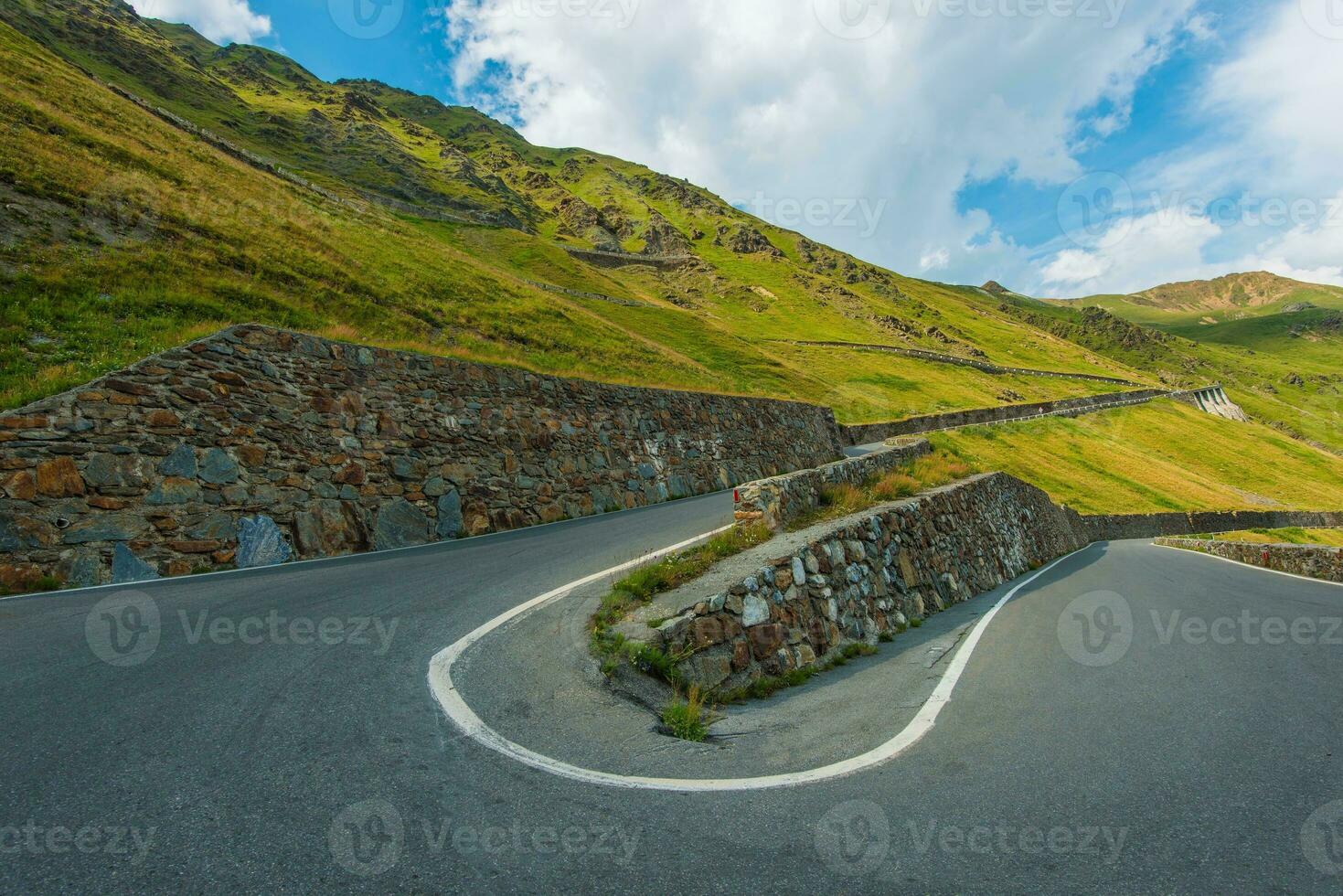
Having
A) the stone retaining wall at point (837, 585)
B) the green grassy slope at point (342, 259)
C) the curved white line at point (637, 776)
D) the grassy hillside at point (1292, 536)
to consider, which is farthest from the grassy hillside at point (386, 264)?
the stone retaining wall at point (837, 585)

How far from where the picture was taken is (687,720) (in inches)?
179

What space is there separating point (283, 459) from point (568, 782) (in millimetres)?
10117

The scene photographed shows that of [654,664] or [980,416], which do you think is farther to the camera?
→ [980,416]

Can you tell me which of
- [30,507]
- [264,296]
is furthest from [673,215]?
[30,507]

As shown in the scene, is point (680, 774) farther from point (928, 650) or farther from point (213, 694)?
point (928, 650)

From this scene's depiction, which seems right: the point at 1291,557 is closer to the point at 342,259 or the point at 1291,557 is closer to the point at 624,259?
the point at 342,259

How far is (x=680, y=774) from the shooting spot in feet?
12.0

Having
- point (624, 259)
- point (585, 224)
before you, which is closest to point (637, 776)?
point (624, 259)

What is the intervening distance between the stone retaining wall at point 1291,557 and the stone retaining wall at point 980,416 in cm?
2297

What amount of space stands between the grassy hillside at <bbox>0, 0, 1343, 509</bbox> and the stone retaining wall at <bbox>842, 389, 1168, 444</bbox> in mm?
4857

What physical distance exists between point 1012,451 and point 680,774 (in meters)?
40.5

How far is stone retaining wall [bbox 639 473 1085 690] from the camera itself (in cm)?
584

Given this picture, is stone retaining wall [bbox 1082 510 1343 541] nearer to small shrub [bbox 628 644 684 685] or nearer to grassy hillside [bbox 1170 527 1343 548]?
grassy hillside [bbox 1170 527 1343 548]

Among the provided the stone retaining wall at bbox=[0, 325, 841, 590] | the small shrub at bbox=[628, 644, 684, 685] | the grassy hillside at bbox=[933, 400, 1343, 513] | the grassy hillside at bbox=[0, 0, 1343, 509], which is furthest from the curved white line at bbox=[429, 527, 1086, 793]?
the grassy hillside at bbox=[933, 400, 1343, 513]
